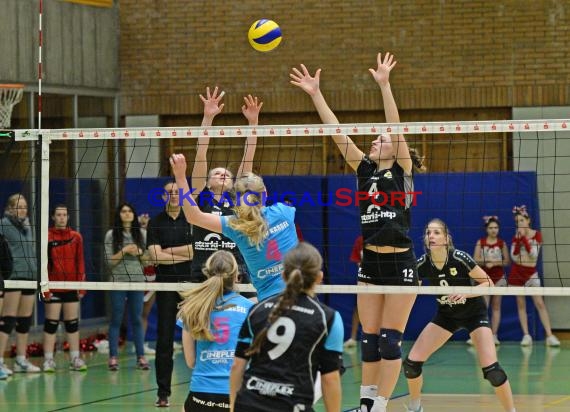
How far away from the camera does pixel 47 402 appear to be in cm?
1138

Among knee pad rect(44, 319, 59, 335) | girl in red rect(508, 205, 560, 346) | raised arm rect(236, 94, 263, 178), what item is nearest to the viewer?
raised arm rect(236, 94, 263, 178)

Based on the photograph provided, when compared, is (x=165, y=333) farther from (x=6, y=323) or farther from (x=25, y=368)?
(x=25, y=368)

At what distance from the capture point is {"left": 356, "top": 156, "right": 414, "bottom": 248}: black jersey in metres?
8.30

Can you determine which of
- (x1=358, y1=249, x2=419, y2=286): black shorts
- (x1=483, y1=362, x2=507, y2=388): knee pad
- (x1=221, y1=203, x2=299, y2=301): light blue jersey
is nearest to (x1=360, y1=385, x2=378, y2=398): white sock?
(x1=358, y1=249, x2=419, y2=286): black shorts

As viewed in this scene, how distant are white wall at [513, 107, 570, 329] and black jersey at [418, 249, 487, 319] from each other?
7.55 meters

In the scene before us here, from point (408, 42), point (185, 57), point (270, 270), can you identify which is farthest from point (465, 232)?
point (270, 270)

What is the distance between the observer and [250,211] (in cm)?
706

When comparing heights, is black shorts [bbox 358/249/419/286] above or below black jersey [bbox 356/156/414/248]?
below

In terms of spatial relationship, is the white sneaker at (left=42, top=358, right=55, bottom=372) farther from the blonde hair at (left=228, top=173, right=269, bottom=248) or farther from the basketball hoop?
the blonde hair at (left=228, top=173, right=269, bottom=248)

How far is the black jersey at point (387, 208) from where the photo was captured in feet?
27.2

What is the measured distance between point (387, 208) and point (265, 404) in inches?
130

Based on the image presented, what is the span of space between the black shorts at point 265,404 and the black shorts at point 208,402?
1.22 m

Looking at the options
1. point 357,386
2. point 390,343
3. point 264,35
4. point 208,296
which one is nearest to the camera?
point 208,296

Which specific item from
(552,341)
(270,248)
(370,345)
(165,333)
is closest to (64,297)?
(165,333)
